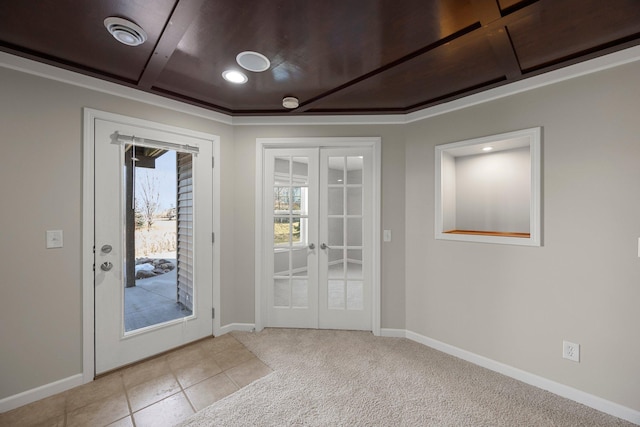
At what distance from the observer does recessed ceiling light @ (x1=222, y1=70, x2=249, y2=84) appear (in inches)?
79.5

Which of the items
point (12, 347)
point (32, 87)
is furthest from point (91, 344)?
point (32, 87)

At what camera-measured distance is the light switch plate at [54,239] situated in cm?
189

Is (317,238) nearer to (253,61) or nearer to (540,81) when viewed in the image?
(253,61)

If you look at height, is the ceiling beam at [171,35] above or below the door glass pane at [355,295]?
above

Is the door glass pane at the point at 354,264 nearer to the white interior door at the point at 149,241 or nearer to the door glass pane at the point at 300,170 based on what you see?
the door glass pane at the point at 300,170

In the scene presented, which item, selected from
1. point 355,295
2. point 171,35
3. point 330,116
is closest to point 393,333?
point 355,295

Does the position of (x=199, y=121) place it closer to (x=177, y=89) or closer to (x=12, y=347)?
(x=177, y=89)

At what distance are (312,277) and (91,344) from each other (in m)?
1.94

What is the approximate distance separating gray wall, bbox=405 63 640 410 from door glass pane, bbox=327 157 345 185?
3.57ft

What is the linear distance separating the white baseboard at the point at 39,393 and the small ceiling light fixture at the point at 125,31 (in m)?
2.39

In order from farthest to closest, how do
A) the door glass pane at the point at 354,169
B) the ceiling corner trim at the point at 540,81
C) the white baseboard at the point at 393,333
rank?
the door glass pane at the point at 354,169 → the white baseboard at the point at 393,333 → the ceiling corner trim at the point at 540,81

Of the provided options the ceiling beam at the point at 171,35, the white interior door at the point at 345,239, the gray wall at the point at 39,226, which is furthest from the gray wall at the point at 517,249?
the white interior door at the point at 345,239

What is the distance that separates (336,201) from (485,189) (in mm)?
1509

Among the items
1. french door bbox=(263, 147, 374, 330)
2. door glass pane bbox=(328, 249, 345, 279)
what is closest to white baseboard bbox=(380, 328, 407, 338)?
french door bbox=(263, 147, 374, 330)
